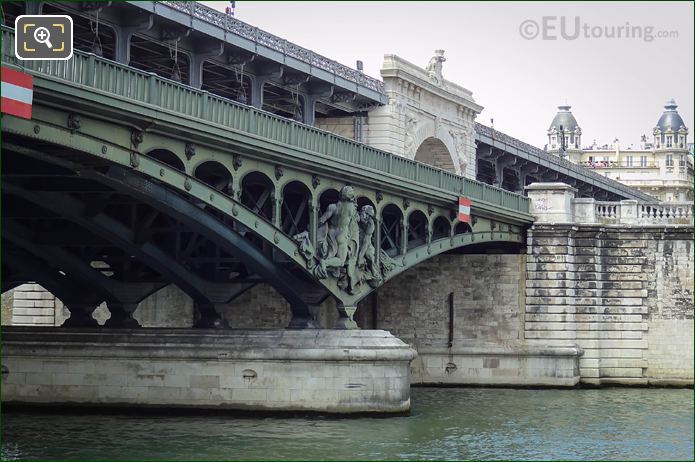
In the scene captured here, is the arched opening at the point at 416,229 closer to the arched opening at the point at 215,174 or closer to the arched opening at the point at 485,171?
the arched opening at the point at 215,174

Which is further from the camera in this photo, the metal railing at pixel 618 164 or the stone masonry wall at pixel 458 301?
the metal railing at pixel 618 164

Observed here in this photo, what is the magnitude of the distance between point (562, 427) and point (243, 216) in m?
13.0

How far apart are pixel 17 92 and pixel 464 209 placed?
84.1ft

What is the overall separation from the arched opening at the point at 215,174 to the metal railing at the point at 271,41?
18.8 ft

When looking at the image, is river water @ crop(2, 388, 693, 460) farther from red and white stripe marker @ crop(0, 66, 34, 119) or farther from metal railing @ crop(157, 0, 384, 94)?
metal railing @ crop(157, 0, 384, 94)

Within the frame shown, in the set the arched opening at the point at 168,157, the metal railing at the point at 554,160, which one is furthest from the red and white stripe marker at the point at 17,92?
the metal railing at the point at 554,160

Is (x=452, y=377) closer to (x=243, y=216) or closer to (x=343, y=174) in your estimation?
(x=343, y=174)

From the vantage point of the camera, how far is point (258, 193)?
45.6 m

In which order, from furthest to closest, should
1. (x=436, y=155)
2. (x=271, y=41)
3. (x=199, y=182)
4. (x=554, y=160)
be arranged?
(x=554, y=160) < (x=436, y=155) < (x=271, y=41) < (x=199, y=182)

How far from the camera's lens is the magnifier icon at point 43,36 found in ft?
111

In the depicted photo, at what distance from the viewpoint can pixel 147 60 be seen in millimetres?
49625

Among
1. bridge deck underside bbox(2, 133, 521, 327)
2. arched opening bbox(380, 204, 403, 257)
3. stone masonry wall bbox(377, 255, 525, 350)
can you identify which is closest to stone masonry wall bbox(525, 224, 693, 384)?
stone masonry wall bbox(377, 255, 525, 350)

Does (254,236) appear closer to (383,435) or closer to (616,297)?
(383,435)

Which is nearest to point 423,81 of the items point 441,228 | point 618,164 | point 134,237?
point 441,228
